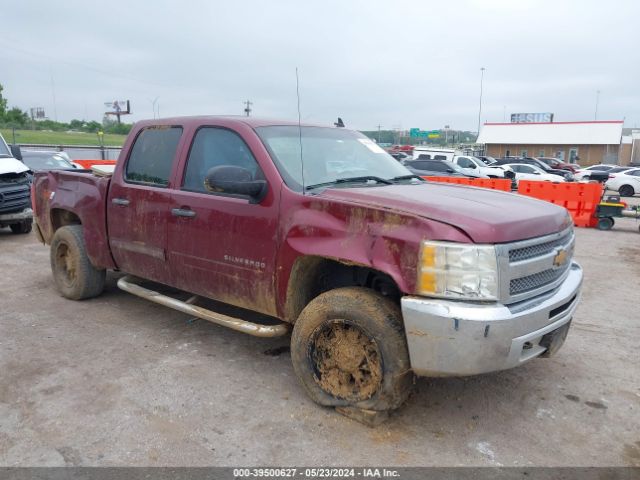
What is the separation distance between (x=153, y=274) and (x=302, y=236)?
5.85 ft

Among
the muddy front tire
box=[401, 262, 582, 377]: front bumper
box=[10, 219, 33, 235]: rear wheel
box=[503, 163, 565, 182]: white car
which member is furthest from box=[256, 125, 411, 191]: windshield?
box=[503, 163, 565, 182]: white car

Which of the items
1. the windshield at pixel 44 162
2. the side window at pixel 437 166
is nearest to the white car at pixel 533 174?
the side window at pixel 437 166

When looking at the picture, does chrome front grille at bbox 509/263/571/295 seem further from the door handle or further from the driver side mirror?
the door handle

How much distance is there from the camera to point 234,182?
3.46m

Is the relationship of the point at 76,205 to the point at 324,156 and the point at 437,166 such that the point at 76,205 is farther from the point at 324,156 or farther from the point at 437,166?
the point at 437,166

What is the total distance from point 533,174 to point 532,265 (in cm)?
2349

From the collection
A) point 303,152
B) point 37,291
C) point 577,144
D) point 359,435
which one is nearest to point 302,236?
point 303,152

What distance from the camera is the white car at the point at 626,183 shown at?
23.8 m

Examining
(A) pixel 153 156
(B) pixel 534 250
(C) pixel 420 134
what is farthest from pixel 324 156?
(C) pixel 420 134

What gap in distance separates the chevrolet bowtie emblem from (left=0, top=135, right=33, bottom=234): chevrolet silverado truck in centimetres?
897

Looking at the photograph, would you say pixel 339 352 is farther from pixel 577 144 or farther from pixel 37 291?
pixel 577 144

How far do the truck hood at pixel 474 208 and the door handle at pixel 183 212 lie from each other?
3.81ft

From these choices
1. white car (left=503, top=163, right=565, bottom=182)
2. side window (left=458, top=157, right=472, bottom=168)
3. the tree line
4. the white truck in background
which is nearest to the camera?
white car (left=503, top=163, right=565, bottom=182)

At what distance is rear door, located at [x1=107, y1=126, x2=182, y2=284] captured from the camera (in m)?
4.37
